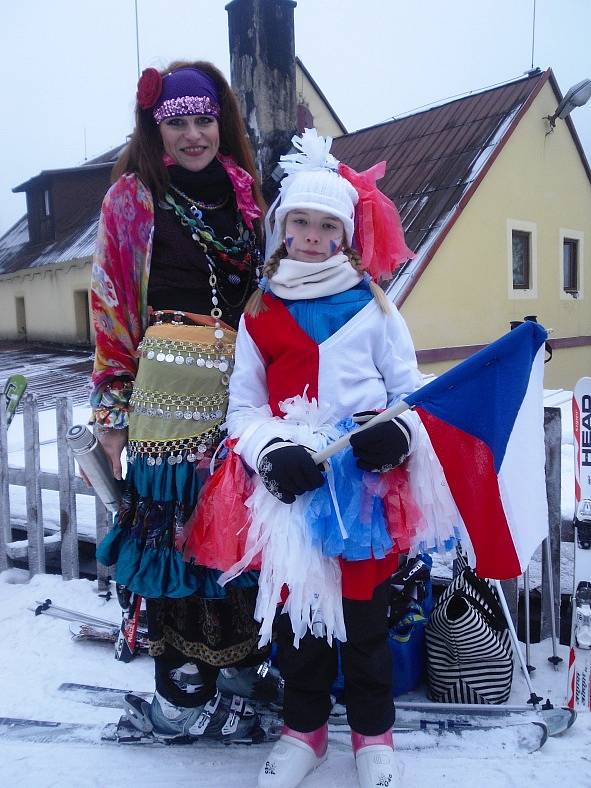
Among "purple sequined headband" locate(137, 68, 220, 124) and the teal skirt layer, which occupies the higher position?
"purple sequined headband" locate(137, 68, 220, 124)

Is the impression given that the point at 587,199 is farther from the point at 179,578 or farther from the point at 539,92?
the point at 179,578

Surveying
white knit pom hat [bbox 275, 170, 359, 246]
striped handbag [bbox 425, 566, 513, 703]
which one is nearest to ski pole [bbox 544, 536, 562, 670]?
striped handbag [bbox 425, 566, 513, 703]

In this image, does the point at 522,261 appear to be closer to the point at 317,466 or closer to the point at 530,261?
the point at 530,261

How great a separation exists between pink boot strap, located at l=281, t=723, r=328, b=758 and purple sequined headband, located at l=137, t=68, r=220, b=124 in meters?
2.01

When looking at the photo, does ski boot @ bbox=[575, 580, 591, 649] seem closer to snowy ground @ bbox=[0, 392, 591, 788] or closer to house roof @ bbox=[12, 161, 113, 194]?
snowy ground @ bbox=[0, 392, 591, 788]

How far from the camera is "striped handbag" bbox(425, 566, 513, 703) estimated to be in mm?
2381

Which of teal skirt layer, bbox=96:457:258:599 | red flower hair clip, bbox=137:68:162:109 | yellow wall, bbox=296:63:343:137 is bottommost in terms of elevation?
teal skirt layer, bbox=96:457:258:599

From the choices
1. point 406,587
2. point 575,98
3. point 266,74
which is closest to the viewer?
point 406,587

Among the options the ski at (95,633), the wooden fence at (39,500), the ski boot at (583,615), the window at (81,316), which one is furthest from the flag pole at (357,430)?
the window at (81,316)

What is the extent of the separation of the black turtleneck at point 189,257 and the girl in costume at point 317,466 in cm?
18

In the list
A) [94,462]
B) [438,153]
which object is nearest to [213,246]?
[94,462]

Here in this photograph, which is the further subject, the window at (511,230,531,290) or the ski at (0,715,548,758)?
the window at (511,230,531,290)

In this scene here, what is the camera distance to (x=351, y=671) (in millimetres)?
1909

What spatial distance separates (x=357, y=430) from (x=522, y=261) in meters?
11.3
